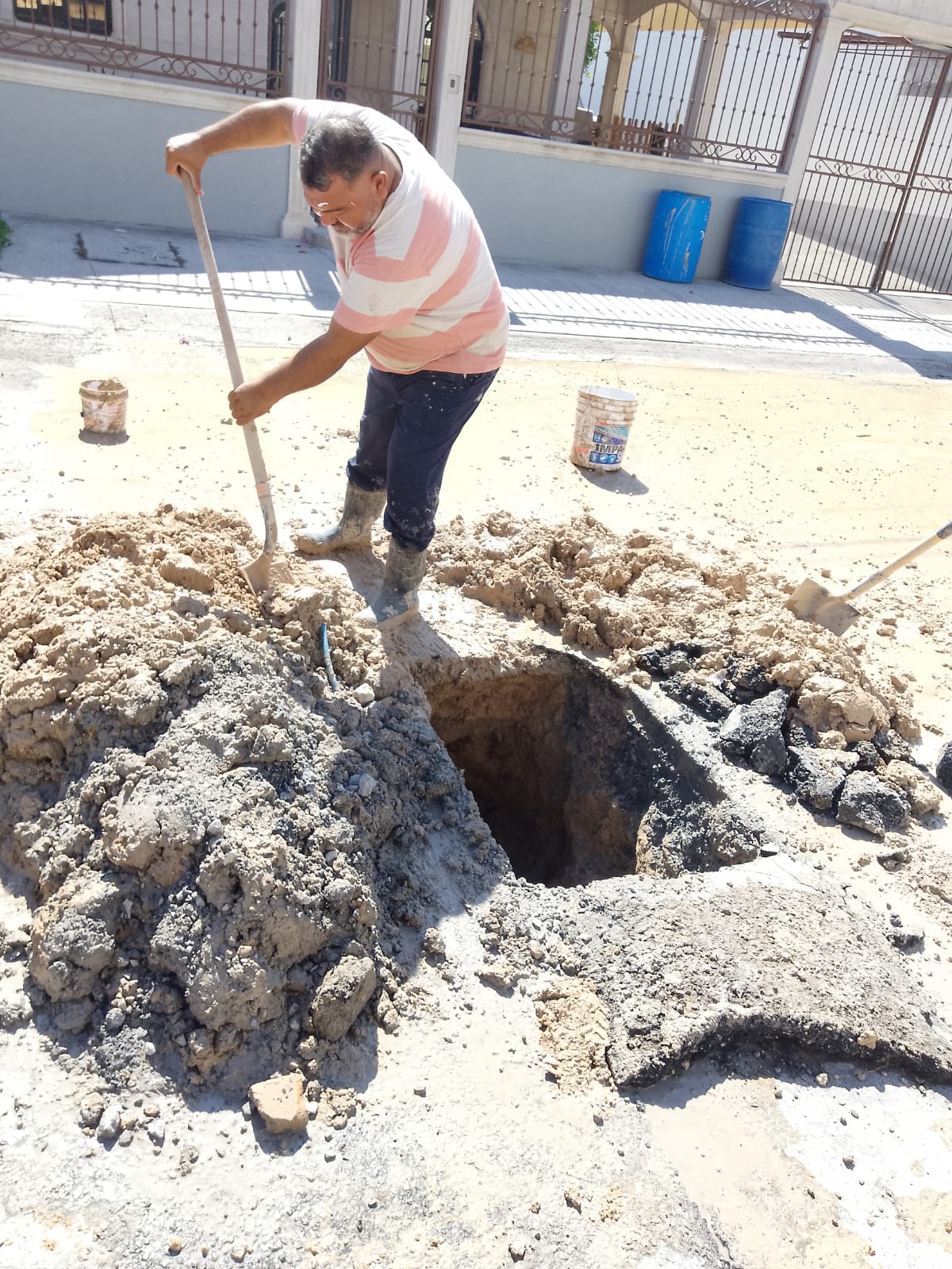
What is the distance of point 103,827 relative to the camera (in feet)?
7.74

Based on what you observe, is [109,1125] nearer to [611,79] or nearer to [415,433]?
[415,433]

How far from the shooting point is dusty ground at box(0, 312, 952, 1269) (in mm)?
1991

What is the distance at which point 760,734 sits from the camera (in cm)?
346

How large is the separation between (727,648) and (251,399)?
204 centimetres

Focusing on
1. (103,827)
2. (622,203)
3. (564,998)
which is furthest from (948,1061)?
(622,203)

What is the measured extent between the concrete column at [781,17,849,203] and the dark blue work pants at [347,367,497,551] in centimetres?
1023

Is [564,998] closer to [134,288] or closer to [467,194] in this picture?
[134,288]

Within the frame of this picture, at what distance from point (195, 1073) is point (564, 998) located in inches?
35.8

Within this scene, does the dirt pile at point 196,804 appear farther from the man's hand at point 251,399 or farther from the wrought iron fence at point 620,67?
the wrought iron fence at point 620,67

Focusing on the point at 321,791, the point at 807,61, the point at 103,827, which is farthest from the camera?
the point at 807,61

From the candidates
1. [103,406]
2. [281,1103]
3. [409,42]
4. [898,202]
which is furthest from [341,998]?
[898,202]

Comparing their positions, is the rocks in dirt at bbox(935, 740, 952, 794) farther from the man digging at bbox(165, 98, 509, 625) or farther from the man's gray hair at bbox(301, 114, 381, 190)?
the man's gray hair at bbox(301, 114, 381, 190)

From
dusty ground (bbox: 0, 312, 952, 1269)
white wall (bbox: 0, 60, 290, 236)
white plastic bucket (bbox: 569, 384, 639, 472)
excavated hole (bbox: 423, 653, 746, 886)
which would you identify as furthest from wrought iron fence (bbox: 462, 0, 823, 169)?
dusty ground (bbox: 0, 312, 952, 1269)

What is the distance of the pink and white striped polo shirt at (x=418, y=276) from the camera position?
2.66 metres
